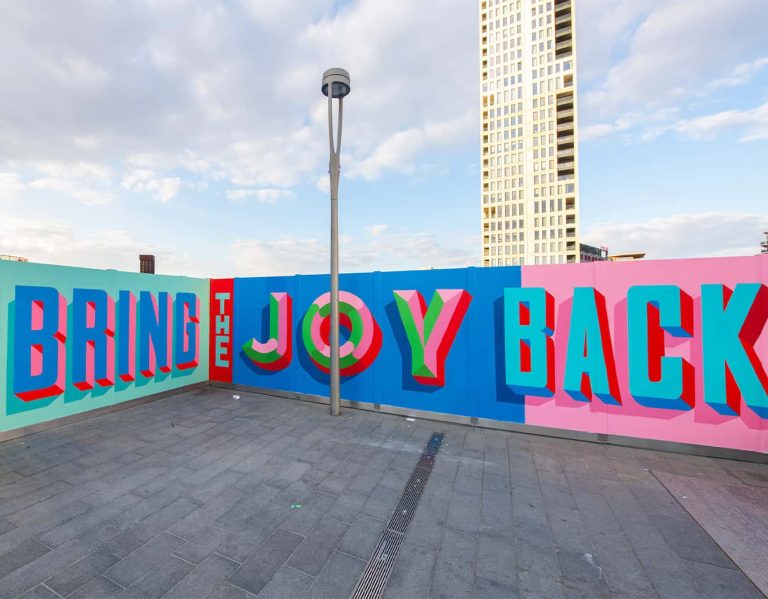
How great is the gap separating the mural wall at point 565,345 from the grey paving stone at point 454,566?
336cm

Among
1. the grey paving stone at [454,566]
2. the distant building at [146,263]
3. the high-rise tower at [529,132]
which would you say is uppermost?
the high-rise tower at [529,132]

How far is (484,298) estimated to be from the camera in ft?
21.1

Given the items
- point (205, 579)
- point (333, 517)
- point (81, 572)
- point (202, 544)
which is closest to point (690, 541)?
point (333, 517)

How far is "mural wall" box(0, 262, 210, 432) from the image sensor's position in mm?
5812

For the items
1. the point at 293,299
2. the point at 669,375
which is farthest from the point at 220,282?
the point at 669,375

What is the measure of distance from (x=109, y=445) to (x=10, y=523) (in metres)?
2.06

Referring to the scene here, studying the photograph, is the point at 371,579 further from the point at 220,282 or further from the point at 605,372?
the point at 220,282

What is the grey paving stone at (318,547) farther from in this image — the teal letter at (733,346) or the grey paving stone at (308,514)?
the teal letter at (733,346)

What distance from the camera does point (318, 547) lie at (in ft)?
10.3

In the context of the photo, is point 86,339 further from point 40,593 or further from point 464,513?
point 464,513

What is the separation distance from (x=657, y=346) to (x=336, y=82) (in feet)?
25.0

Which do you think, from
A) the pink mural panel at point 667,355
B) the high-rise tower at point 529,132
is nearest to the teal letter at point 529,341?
the pink mural panel at point 667,355

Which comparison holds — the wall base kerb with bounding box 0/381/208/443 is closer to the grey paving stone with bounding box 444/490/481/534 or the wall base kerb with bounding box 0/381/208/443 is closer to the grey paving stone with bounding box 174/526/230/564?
the grey paving stone with bounding box 174/526/230/564

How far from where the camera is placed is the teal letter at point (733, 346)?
16.5 feet
